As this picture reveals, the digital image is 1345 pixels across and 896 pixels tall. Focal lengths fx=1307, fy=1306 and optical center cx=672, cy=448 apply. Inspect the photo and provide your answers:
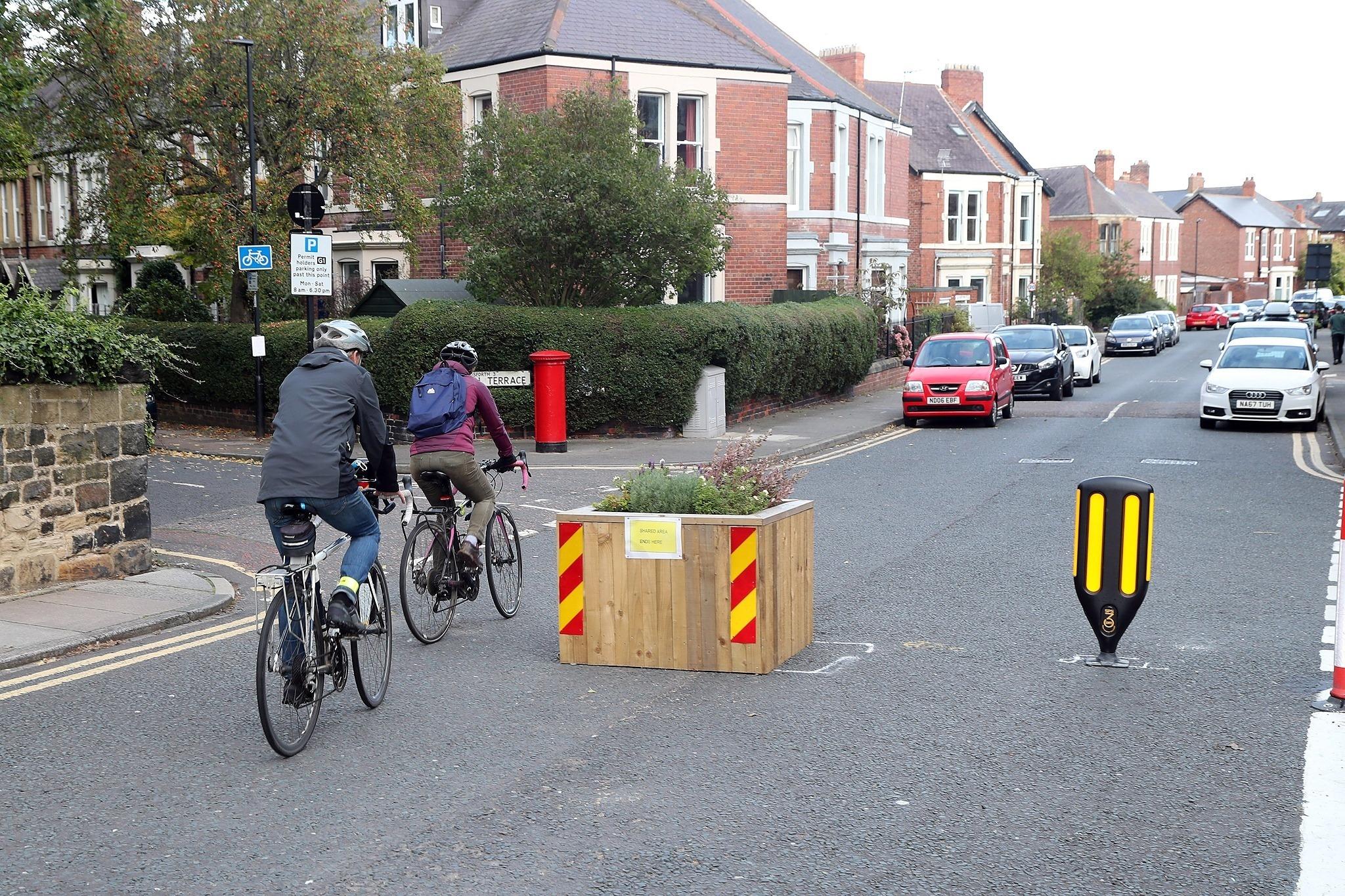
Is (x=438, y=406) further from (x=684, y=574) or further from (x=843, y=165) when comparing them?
(x=843, y=165)

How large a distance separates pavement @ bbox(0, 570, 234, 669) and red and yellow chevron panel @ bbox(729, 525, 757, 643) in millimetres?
4096

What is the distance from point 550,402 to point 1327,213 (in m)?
139

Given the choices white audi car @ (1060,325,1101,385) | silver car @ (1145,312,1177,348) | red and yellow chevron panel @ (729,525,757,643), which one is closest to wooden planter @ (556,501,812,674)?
red and yellow chevron panel @ (729,525,757,643)

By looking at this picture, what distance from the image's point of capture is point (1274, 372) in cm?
2311

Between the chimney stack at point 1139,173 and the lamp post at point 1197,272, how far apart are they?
10.6 metres

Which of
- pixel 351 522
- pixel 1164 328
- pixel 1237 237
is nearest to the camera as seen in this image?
pixel 351 522

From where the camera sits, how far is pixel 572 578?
7.71 meters

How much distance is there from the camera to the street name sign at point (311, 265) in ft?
62.3

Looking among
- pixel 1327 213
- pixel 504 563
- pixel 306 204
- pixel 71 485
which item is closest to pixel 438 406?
pixel 504 563

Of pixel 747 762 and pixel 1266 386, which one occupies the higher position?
pixel 1266 386

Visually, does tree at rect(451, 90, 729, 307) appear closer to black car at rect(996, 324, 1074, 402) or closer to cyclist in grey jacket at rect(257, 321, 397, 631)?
black car at rect(996, 324, 1074, 402)

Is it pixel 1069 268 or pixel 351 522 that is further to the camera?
pixel 1069 268

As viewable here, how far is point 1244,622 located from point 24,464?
8741 millimetres

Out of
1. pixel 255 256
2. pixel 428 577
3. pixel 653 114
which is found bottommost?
pixel 428 577
